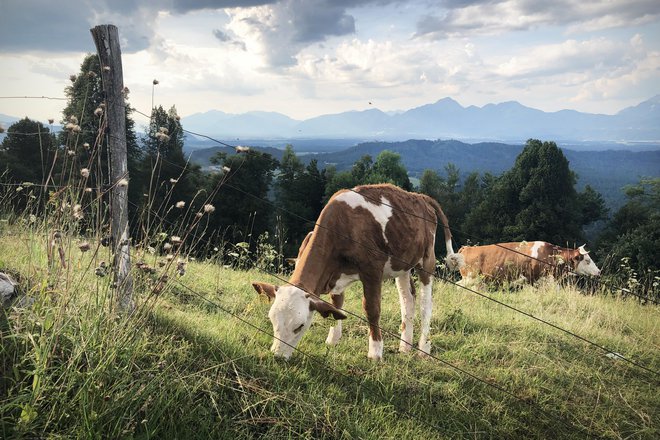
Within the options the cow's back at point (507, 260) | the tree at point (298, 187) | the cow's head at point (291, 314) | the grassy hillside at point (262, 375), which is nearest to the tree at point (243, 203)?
the tree at point (298, 187)

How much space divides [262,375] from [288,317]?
0.67 m

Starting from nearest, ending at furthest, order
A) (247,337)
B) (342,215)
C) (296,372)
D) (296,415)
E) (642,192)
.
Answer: (296,415), (296,372), (247,337), (342,215), (642,192)

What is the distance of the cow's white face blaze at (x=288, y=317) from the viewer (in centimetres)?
446

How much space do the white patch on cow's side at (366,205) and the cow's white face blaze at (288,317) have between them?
4.51 feet

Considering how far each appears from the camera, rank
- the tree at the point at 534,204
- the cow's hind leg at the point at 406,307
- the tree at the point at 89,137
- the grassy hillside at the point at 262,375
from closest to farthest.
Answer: the grassy hillside at the point at 262,375, the tree at the point at 89,137, the cow's hind leg at the point at 406,307, the tree at the point at 534,204

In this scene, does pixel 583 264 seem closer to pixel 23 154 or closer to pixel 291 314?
pixel 291 314

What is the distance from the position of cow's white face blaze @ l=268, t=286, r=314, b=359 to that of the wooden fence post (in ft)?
4.57

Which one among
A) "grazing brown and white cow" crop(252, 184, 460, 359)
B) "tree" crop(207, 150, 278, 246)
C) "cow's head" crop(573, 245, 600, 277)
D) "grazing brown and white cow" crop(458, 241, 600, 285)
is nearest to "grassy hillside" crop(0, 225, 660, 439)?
"grazing brown and white cow" crop(252, 184, 460, 359)

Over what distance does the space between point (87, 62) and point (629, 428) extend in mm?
28104

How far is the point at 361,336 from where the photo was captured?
19.3 feet

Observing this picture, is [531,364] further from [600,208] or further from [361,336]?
[600,208]

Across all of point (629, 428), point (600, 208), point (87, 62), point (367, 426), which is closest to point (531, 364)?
point (629, 428)

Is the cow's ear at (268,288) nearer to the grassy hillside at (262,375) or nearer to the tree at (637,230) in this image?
the grassy hillside at (262,375)

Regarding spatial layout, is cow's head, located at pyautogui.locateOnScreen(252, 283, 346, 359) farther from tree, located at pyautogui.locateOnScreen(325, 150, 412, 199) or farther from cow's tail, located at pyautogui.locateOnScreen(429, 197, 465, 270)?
tree, located at pyautogui.locateOnScreen(325, 150, 412, 199)
